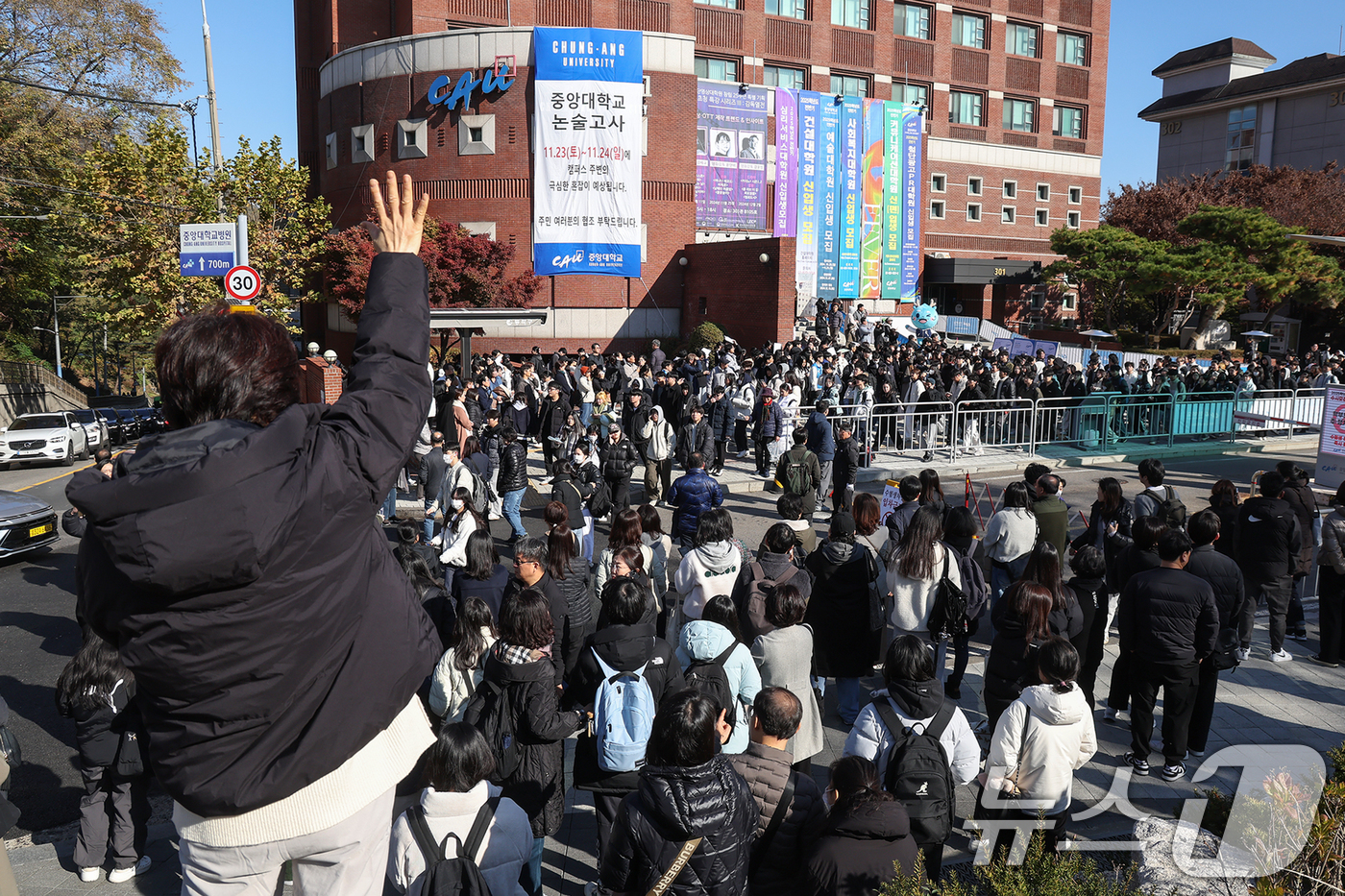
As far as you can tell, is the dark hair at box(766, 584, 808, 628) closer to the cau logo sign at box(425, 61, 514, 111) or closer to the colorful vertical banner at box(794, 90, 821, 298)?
the cau logo sign at box(425, 61, 514, 111)

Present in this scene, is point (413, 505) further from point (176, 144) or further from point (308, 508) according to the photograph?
point (176, 144)

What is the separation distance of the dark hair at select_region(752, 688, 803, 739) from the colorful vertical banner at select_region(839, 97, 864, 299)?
1524 inches

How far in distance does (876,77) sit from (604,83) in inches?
686

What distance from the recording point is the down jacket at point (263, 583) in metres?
1.51

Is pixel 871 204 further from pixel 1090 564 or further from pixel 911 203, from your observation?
pixel 1090 564

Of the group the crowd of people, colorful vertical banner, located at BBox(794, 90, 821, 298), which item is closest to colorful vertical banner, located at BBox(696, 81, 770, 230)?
colorful vertical banner, located at BBox(794, 90, 821, 298)

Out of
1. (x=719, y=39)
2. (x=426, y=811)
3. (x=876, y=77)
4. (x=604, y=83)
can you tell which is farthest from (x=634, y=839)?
(x=876, y=77)

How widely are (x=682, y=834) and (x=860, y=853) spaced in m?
0.78

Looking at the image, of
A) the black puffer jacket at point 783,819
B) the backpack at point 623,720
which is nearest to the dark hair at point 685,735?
the black puffer jacket at point 783,819

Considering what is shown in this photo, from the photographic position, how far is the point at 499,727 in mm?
4645

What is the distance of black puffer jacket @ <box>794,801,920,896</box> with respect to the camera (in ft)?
11.6

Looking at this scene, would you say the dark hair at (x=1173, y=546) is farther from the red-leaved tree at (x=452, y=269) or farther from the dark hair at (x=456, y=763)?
the red-leaved tree at (x=452, y=269)

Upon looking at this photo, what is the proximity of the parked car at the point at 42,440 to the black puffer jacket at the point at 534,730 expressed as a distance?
2259cm

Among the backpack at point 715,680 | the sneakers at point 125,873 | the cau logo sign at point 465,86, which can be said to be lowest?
the sneakers at point 125,873
